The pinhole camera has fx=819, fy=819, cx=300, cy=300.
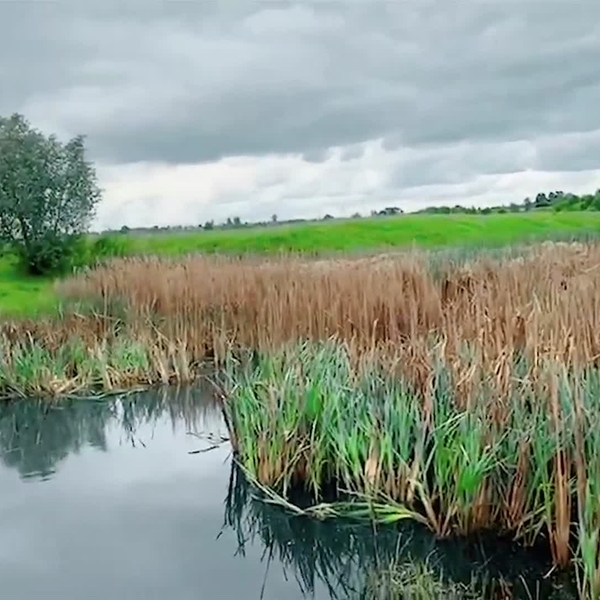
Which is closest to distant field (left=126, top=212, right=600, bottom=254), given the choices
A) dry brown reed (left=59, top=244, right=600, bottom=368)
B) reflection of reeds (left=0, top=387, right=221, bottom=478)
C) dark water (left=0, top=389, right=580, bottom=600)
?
dry brown reed (left=59, top=244, right=600, bottom=368)

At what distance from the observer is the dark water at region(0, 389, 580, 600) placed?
12.2ft

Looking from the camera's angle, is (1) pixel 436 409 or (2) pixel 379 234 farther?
(2) pixel 379 234

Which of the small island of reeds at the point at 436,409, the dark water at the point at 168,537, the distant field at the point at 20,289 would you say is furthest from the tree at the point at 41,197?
the dark water at the point at 168,537

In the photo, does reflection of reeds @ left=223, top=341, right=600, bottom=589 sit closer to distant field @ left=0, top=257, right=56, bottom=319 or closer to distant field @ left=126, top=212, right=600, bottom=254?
distant field @ left=0, top=257, right=56, bottom=319

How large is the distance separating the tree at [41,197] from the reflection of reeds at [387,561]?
15300mm

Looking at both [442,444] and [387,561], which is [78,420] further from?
[442,444]

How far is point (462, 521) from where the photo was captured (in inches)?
147

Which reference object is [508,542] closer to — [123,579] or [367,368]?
[367,368]

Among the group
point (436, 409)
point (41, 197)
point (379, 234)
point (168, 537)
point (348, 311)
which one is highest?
point (41, 197)

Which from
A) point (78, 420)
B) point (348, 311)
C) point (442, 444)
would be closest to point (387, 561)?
point (442, 444)

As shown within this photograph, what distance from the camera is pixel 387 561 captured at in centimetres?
378

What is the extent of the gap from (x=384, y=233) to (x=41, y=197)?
10.5 meters

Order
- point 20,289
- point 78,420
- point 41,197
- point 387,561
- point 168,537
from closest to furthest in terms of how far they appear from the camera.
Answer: point 387,561, point 168,537, point 78,420, point 20,289, point 41,197

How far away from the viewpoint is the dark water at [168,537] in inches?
146
